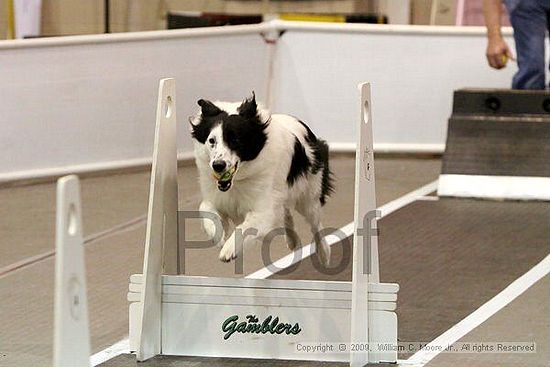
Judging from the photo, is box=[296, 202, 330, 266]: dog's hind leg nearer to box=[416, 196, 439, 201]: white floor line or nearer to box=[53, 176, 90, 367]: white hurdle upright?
box=[53, 176, 90, 367]: white hurdle upright

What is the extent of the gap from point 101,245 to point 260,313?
7.55ft

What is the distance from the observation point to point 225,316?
474 centimetres

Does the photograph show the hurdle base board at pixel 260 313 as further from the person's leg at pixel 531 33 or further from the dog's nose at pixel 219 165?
the person's leg at pixel 531 33

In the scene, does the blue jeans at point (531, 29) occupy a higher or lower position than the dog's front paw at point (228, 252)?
higher

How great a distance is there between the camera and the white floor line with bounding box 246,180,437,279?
613cm

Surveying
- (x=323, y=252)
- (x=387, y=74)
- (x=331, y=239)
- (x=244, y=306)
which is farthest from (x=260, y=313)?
(x=387, y=74)

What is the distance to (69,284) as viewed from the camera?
136 inches

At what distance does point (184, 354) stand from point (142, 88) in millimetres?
4445

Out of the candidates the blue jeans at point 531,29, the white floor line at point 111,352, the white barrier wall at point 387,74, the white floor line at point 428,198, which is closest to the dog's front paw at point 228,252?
the white floor line at point 111,352

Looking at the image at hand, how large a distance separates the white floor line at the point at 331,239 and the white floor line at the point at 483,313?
98 cm

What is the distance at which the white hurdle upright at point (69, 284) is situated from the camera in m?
3.41

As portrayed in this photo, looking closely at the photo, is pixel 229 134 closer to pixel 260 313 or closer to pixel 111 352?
pixel 260 313

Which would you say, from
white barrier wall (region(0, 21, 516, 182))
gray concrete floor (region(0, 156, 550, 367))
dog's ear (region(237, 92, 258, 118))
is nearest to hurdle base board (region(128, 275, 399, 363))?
gray concrete floor (region(0, 156, 550, 367))

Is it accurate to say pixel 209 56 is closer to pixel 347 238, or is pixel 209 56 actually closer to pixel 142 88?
pixel 142 88
